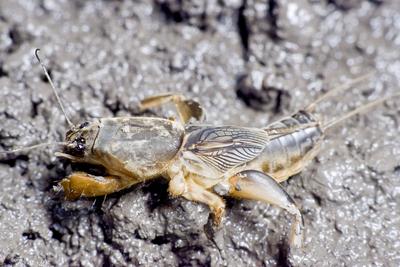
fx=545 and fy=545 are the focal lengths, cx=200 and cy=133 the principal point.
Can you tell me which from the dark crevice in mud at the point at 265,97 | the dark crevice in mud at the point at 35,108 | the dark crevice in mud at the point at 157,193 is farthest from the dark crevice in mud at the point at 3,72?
the dark crevice in mud at the point at 265,97

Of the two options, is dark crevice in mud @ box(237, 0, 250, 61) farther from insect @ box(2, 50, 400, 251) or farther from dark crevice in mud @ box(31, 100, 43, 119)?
dark crevice in mud @ box(31, 100, 43, 119)

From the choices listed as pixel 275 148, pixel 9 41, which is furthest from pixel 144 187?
pixel 9 41

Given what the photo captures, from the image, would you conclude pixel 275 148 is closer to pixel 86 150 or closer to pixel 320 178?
pixel 320 178

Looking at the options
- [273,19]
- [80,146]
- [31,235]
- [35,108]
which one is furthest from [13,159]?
[273,19]

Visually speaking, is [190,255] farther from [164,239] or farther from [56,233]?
[56,233]

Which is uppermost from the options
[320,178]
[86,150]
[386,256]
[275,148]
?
[86,150]
